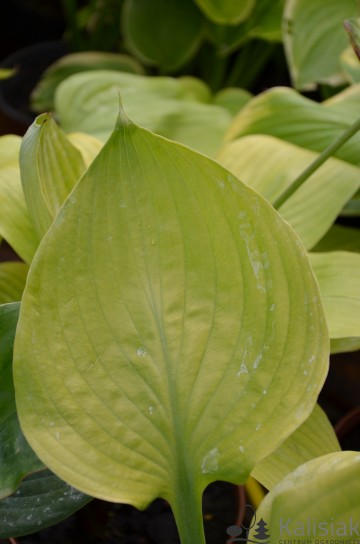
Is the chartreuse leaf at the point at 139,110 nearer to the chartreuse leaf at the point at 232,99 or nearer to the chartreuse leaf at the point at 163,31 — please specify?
the chartreuse leaf at the point at 232,99

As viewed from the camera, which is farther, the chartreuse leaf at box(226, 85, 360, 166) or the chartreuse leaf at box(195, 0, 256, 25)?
the chartreuse leaf at box(195, 0, 256, 25)

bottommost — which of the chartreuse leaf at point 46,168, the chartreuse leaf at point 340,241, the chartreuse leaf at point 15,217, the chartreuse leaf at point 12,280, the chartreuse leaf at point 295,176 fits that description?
the chartreuse leaf at point 340,241

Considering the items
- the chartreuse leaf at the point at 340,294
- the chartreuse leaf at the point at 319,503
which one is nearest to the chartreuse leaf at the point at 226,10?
the chartreuse leaf at the point at 340,294

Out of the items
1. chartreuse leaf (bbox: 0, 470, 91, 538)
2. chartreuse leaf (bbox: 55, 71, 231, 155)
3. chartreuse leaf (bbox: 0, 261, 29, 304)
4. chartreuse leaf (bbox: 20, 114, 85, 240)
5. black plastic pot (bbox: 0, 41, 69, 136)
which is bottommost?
black plastic pot (bbox: 0, 41, 69, 136)

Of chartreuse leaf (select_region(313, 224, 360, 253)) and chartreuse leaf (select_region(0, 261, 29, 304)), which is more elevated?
chartreuse leaf (select_region(0, 261, 29, 304))

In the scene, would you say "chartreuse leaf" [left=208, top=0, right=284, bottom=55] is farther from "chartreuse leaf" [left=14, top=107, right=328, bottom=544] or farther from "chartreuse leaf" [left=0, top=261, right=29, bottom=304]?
"chartreuse leaf" [left=14, top=107, right=328, bottom=544]

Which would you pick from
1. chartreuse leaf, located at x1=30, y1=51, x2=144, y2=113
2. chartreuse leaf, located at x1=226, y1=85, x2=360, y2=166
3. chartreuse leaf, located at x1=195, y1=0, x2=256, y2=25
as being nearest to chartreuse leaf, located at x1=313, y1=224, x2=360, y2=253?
chartreuse leaf, located at x1=226, y1=85, x2=360, y2=166
